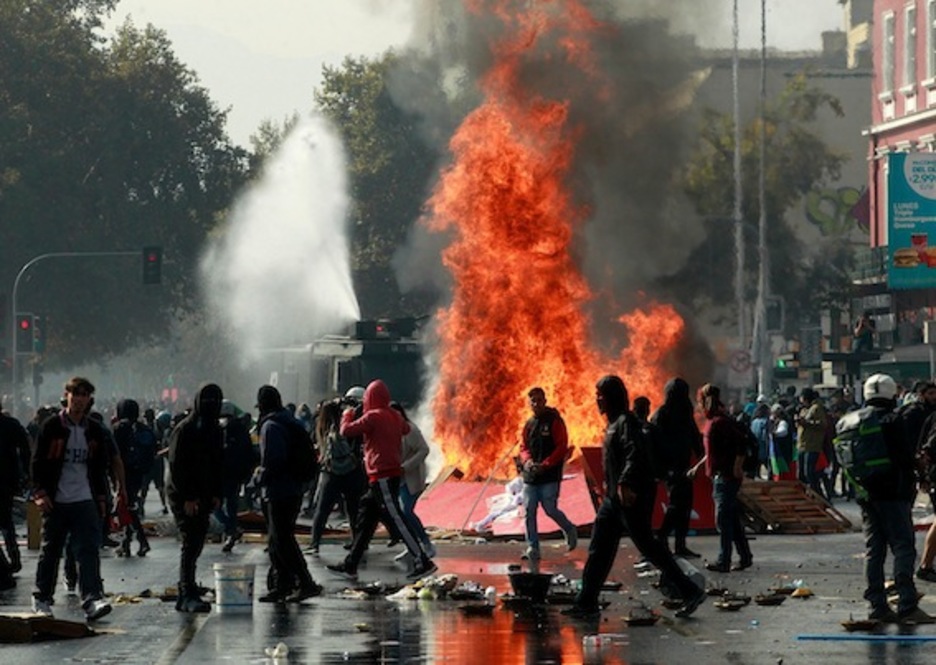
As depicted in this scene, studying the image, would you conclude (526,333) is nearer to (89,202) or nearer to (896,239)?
(896,239)

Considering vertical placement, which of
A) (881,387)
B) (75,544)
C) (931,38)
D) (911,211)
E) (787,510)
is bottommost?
(787,510)

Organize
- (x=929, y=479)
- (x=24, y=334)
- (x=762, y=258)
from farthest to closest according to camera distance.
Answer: (x=762, y=258) < (x=24, y=334) < (x=929, y=479)

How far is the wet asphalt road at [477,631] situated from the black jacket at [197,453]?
0.86 meters

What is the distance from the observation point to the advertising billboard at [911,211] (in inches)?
2018

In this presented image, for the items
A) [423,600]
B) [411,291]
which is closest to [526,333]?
[423,600]

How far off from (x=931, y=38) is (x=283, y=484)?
45838 millimetres

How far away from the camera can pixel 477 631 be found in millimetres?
16094

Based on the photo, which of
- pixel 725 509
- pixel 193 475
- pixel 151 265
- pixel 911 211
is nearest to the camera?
pixel 193 475

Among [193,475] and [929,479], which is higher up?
[193,475]

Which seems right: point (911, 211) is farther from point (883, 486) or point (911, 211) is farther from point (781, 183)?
point (883, 486)

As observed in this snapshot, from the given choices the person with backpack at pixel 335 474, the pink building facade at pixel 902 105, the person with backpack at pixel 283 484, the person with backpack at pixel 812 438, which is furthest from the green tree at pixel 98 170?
the person with backpack at pixel 283 484

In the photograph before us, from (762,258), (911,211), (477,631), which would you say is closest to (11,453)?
(477,631)

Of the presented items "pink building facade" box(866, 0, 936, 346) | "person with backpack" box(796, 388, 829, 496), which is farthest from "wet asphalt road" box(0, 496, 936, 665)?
"pink building facade" box(866, 0, 936, 346)

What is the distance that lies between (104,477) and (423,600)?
2719 millimetres
